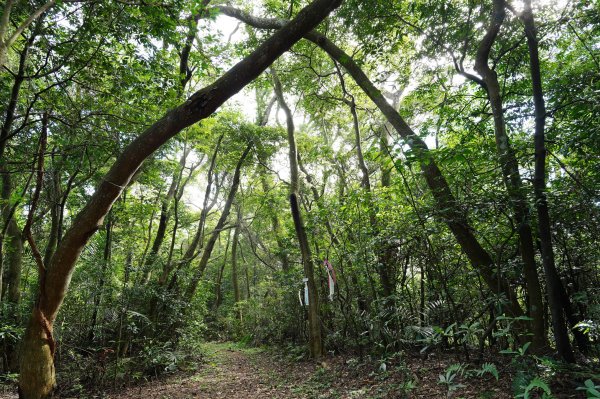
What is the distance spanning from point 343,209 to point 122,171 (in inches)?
159

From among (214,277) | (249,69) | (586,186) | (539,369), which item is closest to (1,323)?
(249,69)

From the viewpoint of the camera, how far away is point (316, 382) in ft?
20.5

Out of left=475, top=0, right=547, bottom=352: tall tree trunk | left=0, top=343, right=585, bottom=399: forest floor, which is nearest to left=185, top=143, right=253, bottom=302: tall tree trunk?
left=0, top=343, right=585, bottom=399: forest floor

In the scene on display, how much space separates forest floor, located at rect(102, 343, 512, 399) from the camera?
4266 millimetres

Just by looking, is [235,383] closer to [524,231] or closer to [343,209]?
[343,209]

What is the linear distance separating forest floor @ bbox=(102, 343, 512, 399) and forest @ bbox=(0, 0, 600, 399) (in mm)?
59

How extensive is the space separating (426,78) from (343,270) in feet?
16.1

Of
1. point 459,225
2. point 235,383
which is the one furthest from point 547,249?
point 235,383

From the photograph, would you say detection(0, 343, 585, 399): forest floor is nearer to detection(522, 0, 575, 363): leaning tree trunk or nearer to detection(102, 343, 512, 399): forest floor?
detection(102, 343, 512, 399): forest floor

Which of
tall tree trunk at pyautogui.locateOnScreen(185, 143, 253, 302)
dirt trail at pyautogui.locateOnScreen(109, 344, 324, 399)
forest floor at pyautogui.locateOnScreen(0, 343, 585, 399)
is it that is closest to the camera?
forest floor at pyautogui.locateOnScreen(0, 343, 585, 399)

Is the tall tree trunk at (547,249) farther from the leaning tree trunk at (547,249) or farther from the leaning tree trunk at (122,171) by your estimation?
the leaning tree trunk at (122,171)

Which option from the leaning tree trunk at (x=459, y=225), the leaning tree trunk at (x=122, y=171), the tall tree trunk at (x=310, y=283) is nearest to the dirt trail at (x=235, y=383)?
the tall tree trunk at (x=310, y=283)

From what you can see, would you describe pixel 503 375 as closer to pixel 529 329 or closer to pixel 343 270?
Answer: pixel 529 329

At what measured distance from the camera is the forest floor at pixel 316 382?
4.27 m
